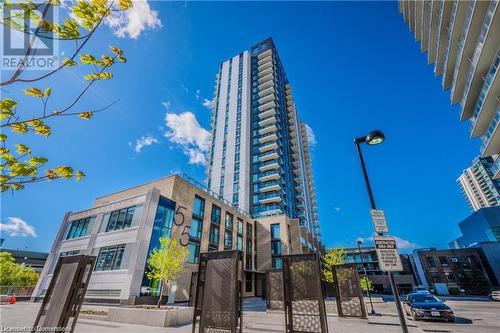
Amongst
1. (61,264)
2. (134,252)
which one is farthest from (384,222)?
(134,252)

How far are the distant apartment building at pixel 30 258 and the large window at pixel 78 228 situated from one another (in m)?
50.2

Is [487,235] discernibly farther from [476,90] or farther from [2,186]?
[2,186]

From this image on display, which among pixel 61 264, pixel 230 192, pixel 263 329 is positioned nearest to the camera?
pixel 61 264

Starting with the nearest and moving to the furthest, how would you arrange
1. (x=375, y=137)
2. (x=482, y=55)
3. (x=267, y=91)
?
(x=375, y=137) → (x=482, y=55) → (x=267, y=91)

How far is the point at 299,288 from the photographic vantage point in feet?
21.4

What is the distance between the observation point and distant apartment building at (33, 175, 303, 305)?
20.4 m

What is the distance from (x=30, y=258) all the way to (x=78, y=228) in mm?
57489

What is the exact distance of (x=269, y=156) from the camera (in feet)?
185

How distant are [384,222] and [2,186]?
8.80 metres

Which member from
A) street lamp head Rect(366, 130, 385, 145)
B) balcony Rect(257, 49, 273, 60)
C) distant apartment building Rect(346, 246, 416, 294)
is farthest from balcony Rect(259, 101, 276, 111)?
street lamp head Rect(366, 130, 385, 145)

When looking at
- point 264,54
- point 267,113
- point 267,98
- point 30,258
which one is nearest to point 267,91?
point 267,98

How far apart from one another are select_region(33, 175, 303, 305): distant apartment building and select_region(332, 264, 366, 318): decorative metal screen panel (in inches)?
648

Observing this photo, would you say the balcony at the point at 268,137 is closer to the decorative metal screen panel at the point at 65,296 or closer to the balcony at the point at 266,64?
the balcony at the point at 266,64

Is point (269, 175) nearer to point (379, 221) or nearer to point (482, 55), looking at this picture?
point (482, 55)
